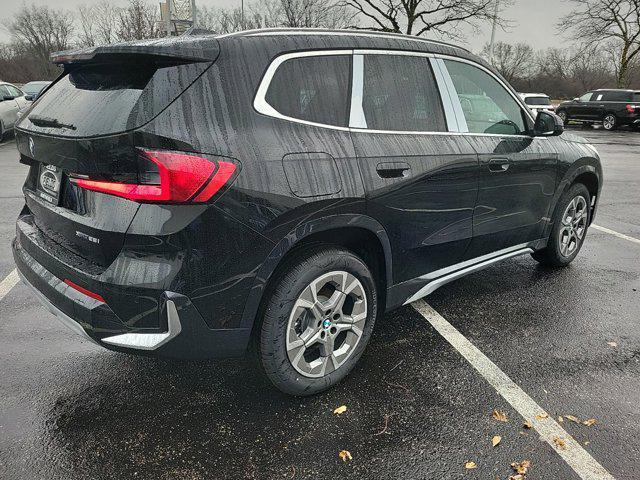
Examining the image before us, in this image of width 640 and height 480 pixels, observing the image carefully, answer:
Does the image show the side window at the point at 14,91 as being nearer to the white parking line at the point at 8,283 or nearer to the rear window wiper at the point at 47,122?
the white parking line at the point at 8,283

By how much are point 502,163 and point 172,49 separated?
2.34m

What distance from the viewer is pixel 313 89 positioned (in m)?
2.47

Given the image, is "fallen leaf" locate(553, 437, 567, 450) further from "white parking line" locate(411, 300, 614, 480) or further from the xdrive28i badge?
the xdrive28i badge

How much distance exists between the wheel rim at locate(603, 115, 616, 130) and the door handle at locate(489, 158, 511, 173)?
24072 mm

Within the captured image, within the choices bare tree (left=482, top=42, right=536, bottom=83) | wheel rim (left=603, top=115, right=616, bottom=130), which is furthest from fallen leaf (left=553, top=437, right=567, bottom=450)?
bare tree (left=482, top=42, right=536, bottom=83)

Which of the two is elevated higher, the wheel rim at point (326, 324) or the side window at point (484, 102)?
the side window at point (484, 102)

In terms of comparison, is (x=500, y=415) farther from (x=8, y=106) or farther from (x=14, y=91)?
(x=14, y=91)

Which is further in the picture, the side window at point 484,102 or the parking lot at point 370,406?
the side window at point 484,102

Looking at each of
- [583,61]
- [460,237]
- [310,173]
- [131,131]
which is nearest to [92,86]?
[131,131]

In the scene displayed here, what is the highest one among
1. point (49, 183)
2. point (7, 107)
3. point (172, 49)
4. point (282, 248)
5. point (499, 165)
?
point (172, 49)

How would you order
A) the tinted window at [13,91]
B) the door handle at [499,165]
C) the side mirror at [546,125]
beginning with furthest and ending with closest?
the tinted window at [13,91], the side mirror at [546,125], the door handle at [499,165]

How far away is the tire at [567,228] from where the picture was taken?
435cm

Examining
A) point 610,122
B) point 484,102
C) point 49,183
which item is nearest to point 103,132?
point 49,183

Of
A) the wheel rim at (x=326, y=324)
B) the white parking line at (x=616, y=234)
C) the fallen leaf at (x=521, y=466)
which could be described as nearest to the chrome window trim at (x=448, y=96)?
the wheel rim at (x=326, y=324)
